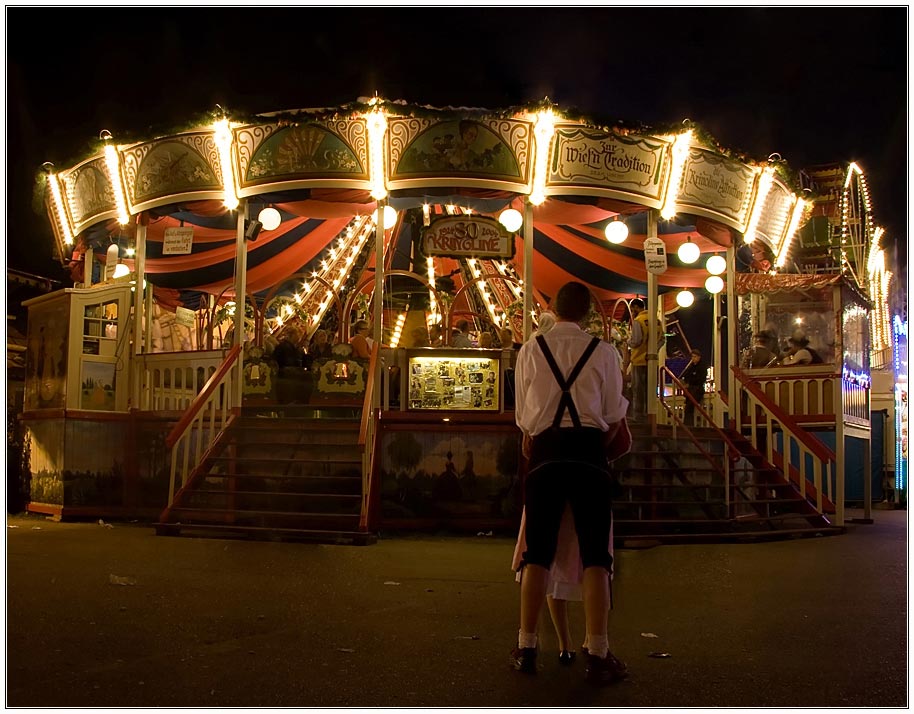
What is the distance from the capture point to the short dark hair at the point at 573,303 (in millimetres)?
4770

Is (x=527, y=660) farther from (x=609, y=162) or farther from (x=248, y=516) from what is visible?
(x=609, y=162)

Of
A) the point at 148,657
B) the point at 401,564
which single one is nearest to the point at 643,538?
the point at 401,564

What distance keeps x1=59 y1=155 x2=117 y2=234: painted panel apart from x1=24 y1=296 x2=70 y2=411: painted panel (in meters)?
1.59

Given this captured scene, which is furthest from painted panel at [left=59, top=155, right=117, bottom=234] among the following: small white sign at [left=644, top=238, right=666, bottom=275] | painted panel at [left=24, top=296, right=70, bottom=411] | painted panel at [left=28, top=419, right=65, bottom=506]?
small white sign at [left=644, top=238, right=666, bottom=275]

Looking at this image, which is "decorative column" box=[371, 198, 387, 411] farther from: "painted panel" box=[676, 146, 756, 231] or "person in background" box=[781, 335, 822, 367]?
"person in background" box=[781, 335, 822, 367]

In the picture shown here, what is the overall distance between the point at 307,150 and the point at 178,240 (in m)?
2.55

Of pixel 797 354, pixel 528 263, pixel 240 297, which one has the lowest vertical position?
pixel 797 354

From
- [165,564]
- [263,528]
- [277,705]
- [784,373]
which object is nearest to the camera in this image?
[277,705]

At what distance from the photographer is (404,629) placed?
219 inches

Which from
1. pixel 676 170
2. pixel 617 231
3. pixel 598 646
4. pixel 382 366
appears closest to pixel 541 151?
pixel 676 170

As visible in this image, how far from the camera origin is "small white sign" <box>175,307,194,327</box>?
20.8 m

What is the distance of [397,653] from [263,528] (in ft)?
19.1

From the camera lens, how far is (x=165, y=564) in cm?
820

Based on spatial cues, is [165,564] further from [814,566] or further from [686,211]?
[686,211]
